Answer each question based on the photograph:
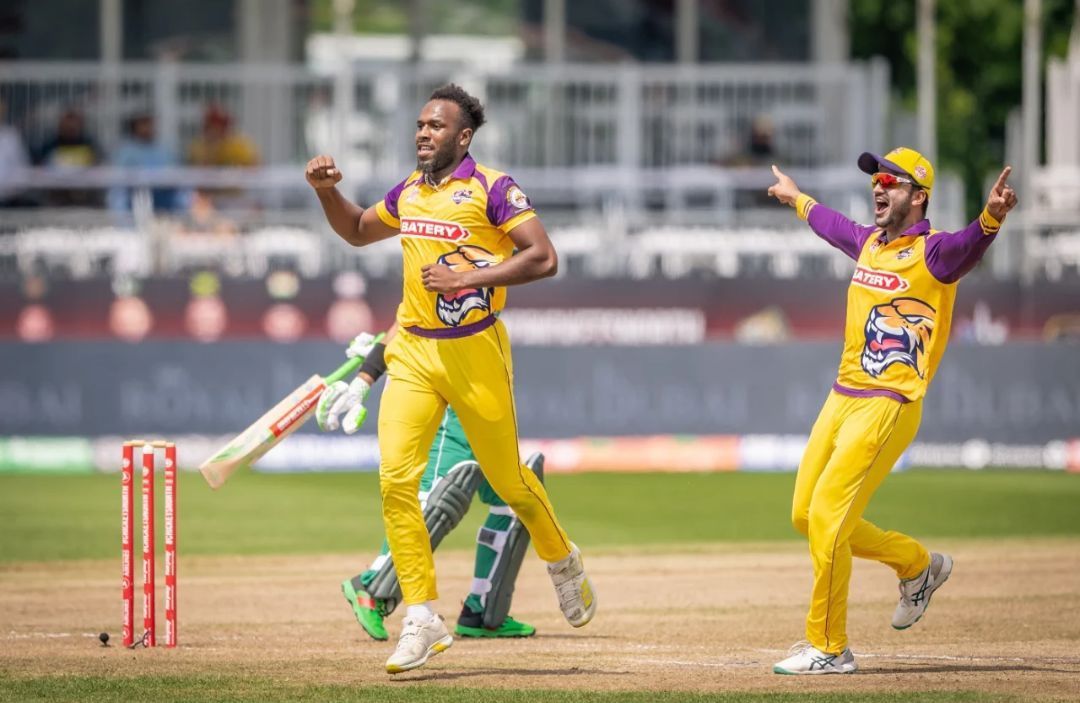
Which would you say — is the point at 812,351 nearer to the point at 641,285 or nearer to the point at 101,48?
the point at 641,285

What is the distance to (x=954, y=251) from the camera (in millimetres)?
8609

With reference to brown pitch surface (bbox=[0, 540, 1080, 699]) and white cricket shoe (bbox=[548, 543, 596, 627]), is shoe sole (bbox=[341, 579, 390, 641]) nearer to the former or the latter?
brown pitch surface (bbox=[0, 540, 1080, 699])

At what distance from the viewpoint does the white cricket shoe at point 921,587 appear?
941cm

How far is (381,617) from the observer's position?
9.79 m

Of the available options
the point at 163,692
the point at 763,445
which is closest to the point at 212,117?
the point at 763,445

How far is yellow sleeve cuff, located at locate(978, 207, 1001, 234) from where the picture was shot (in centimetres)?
838

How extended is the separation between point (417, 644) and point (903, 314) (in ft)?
8.73

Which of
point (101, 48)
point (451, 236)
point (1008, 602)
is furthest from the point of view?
point (101, 48)

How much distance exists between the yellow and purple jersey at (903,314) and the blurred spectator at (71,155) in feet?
49.5

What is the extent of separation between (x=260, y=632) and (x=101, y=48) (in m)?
17.2

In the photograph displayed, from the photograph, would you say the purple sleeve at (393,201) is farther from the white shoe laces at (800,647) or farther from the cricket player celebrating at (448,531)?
the white shoe laces at (800,647)

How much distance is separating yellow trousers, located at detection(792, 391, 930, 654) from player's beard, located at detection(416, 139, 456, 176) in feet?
6.97

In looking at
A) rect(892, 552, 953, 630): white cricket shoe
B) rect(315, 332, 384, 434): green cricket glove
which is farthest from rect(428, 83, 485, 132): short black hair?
rect(892, 552, 953, 630): white cricket shoe

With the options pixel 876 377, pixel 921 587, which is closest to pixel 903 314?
pixel 876 377
